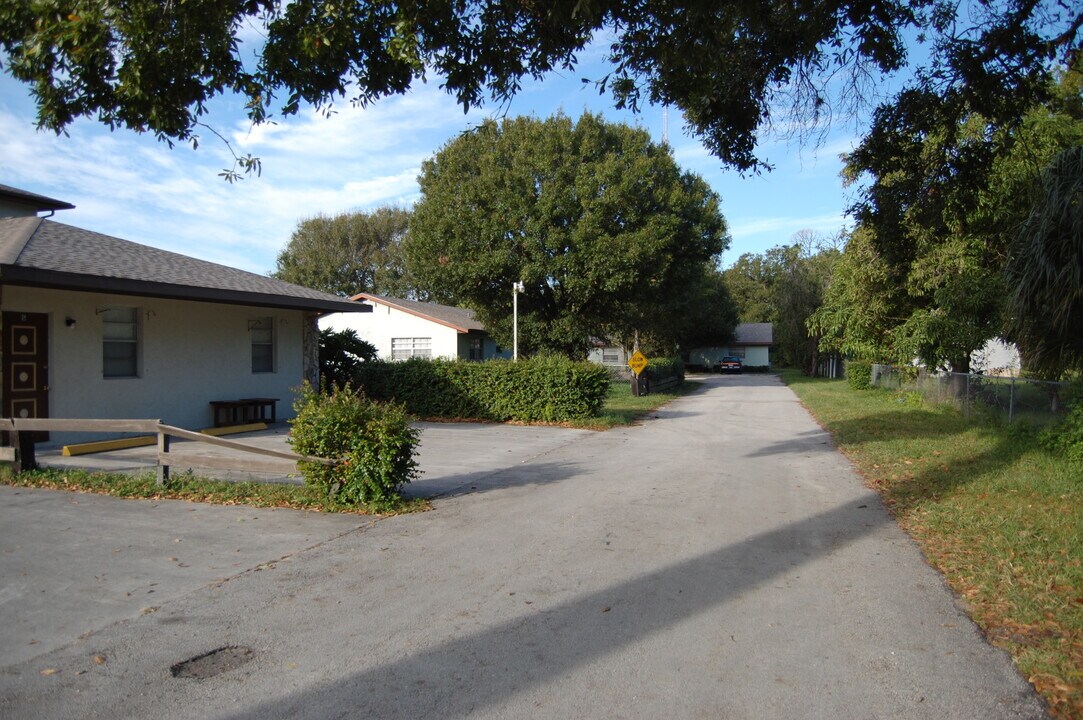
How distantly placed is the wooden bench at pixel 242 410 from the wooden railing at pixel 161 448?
5.37 meters

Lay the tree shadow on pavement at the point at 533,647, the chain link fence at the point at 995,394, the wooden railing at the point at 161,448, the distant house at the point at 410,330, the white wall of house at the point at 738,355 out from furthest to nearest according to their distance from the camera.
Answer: the white wall of house at the point at 738,355 → the distant house at the point at 410,330 → the chain link fence at the point at 995,394 → the wooden railing at the point at 161,448 → the tree shadow on pavement at the point at 533,647

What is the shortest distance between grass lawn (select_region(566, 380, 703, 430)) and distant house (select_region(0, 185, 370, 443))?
6.67 metres

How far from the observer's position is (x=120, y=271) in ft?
43.2

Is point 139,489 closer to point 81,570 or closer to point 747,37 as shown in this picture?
point 81,570

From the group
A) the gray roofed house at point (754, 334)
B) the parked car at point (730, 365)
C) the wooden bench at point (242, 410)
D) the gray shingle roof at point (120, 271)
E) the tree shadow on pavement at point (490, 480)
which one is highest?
the gray roofed house at point (754, 334)

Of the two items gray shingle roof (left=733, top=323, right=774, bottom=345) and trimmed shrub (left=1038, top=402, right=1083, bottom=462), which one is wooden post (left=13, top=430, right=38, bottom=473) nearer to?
trimmed shrub (left=1038, top=402, right=1083, bottom=462)

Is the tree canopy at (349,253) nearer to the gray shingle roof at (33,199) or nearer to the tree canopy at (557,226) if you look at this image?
the tree canopy at (557,226)

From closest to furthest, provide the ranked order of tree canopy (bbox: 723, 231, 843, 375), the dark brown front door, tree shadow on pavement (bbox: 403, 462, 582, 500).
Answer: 1. tree shadow on pavement (bbox: 403, 462, 582, 500)
2. the dark brown front door
3. tree canopy (bbox: 723, 231, 843, 375)

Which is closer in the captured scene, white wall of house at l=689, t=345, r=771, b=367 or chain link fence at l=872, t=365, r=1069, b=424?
chain link fence at l=872, t=365, r=1069, b=424

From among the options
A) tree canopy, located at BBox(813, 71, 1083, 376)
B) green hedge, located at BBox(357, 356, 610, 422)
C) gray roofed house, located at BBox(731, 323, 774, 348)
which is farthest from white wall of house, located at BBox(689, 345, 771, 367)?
green hedge, located at BBox(357, 356, 610, 422)

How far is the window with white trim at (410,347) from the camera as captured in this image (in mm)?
34500

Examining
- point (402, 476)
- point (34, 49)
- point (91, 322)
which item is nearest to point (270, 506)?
point (402, 476)

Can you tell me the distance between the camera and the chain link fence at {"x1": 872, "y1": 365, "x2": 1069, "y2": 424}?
13070mm

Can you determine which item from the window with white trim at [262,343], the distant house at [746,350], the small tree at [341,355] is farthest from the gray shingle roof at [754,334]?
the window with white trim at [262,343]
